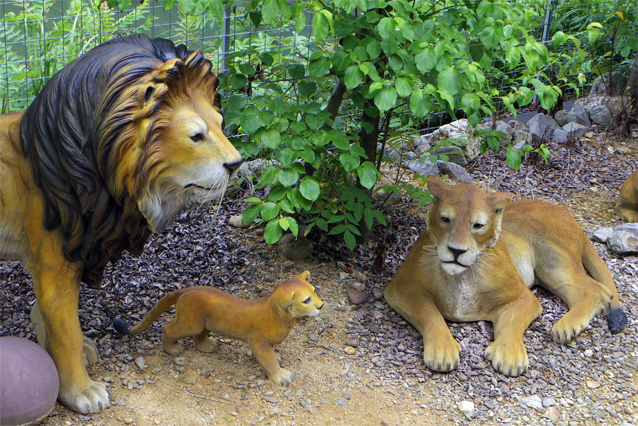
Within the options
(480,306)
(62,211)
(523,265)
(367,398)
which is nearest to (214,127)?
(62,211)

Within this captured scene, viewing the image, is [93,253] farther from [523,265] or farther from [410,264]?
[523,265]

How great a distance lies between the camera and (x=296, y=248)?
4500mm

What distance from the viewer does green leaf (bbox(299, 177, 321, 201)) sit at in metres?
3.51

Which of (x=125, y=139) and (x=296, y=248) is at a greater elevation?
(x=125, y=139)

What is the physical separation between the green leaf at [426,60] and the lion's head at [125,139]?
106 centimetres

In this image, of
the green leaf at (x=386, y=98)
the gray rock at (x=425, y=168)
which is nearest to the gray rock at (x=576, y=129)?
the gray rock at (x=425, y=168)

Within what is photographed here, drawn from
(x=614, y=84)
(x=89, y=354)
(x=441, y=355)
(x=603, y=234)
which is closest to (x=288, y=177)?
(x=441, y=355)

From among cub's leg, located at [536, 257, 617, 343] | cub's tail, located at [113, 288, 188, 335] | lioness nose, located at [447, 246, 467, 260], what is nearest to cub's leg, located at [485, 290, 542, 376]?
cub's leg, located at [536, 257, 617, 343]

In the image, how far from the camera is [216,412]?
315 centimetres

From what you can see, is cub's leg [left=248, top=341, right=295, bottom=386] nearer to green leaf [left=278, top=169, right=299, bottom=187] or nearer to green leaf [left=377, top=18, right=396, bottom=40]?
green leaf [left=278, top=169, right=299, bottom=187]

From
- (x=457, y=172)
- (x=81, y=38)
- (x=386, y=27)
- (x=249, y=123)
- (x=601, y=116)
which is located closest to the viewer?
(x=386, y=27)

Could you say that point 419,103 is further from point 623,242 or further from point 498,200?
point 623,242

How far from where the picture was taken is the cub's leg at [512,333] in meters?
3.51

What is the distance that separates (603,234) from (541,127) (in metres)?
2.24
